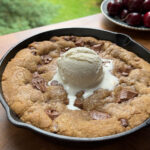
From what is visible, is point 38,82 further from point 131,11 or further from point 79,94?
point 131,11

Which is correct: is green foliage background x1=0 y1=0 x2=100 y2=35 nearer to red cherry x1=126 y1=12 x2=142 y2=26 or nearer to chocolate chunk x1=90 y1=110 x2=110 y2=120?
red cherry x1=126 y1=12 x2=142 y2=26

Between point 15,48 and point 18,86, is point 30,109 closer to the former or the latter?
point 18,86

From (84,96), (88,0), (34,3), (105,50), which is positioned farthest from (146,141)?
(88,0)

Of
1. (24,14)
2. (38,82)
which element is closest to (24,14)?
(24,14)

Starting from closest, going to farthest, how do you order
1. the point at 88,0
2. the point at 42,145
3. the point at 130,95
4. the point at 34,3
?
1. the point at 42,145
2. the point at 130,95
3. the point at 34,3
4. the point at 88,0

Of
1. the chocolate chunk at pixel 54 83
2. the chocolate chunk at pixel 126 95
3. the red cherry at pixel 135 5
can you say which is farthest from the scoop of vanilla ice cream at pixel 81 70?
the red cherry at pixel 135 5

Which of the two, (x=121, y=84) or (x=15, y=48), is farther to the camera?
(x=15, y=48)

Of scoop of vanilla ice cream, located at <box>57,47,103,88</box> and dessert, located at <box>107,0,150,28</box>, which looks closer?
scoop of vanilla ice cream, located at <box>57,47,103,88</box>

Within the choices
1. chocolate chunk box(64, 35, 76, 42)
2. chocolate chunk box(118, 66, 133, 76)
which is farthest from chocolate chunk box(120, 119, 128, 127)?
chocolate chunk box(64, 35, 76, 42)
